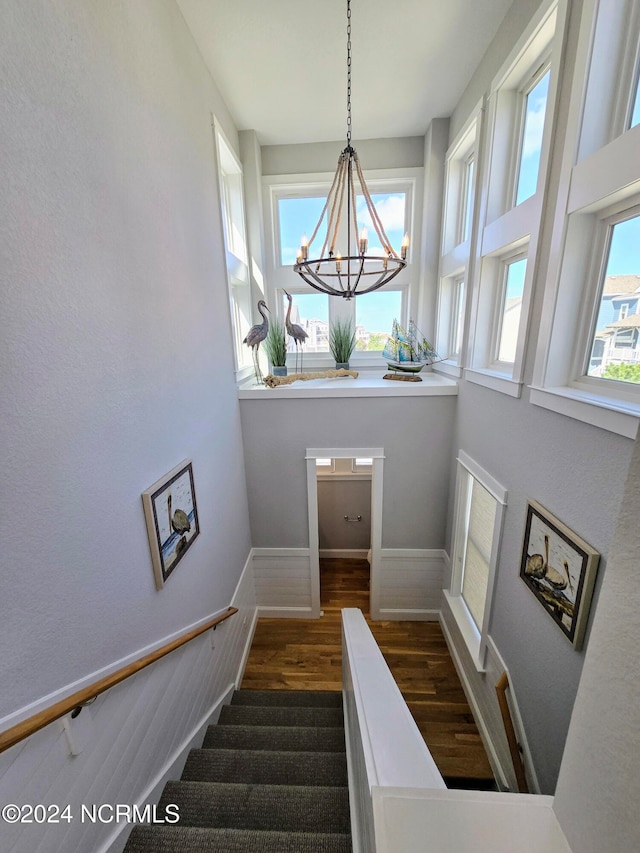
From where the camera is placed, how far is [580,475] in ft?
4.55

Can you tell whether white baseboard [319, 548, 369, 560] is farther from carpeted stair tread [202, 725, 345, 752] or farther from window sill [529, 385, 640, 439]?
window sill [529, 385, 640, 439]

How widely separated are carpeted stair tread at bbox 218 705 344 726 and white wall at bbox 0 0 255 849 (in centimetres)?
104

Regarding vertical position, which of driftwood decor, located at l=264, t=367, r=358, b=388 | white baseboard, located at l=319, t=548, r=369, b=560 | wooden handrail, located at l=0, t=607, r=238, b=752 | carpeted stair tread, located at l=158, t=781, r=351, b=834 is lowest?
white baseboard, located at l=319, t=548, r=369, b=560

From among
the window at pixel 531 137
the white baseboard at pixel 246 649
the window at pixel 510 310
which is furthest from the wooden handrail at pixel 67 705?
the window at pixel 531 137

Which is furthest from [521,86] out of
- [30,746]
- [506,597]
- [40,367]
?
[30,746]

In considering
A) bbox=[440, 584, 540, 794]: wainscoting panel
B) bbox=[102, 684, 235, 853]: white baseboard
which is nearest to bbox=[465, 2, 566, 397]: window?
bbox=[440, 584, 540, 794]: wainscoting panel

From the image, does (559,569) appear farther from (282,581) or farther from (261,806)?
(282,581)

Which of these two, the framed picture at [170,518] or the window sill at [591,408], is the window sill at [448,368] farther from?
the framed picture at [170,518]

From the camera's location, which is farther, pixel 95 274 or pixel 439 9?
pixel 439 9

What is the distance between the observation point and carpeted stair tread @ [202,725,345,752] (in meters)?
2.00

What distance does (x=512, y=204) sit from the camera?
219 cm

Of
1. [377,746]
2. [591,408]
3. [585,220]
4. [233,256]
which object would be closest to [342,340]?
[233,256]

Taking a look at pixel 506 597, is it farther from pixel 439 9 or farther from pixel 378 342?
pixel 439 9

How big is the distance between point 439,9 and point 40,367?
2.90 meters
